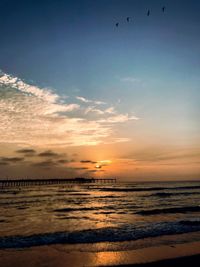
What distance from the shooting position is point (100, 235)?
53.8 ft

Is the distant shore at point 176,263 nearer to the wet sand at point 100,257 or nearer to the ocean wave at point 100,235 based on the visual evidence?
the wet sand at point 100,257

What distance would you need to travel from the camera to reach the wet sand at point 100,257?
1054 centimetres

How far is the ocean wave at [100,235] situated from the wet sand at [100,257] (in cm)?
131

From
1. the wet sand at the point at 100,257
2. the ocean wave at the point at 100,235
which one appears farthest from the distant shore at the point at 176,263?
the ocean wave at the point at 100,235

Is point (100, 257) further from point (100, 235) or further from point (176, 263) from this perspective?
point (100, 235)

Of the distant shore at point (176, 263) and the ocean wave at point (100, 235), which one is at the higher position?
the ocean wave at point (100, 235)

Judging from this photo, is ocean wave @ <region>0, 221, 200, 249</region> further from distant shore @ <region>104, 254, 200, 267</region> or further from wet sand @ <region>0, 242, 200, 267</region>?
distant shore @ <region>104, 254, 200, 267</region>

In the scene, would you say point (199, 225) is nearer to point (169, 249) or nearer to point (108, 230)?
point (108, 230)

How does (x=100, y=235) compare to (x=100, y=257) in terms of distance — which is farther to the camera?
(x=100, y=235)

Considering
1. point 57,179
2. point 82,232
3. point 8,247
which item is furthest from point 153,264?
point 57,179

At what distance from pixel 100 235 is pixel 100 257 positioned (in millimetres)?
5029

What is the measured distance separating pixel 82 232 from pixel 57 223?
156 inches

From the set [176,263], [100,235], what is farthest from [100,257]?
[100,235]

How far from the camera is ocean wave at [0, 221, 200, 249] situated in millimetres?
14404
